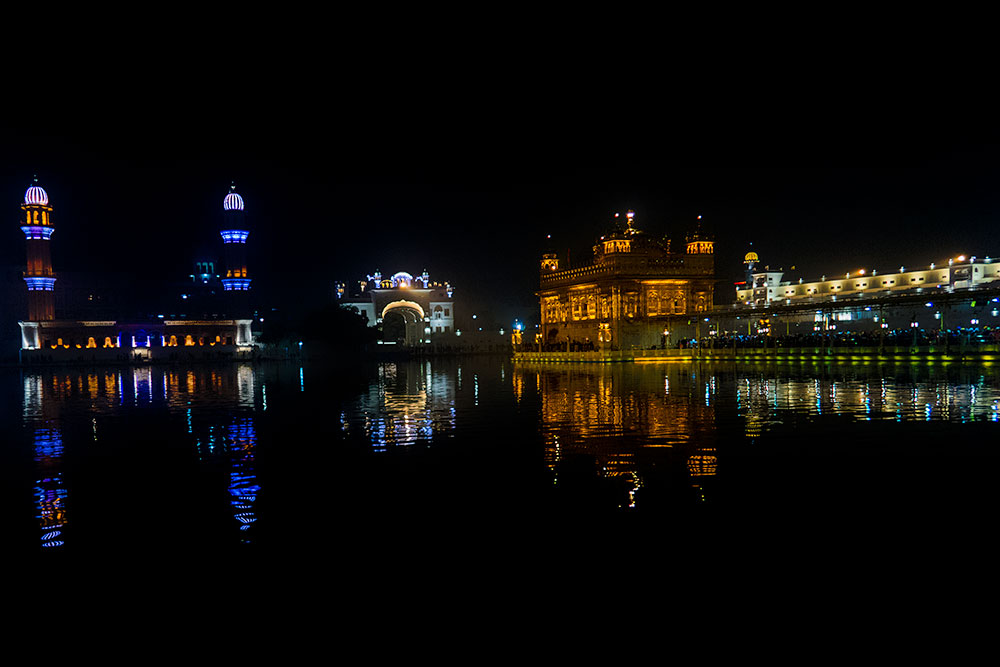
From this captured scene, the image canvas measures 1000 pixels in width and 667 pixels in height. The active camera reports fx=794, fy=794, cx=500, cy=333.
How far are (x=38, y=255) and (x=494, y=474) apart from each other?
314 feet

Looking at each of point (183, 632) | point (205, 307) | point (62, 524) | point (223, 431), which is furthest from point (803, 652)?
point (205, 307)

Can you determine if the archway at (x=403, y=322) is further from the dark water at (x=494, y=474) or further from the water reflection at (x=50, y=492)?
the water reflection at (x=50, y=492)

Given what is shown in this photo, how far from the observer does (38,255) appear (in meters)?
89.9

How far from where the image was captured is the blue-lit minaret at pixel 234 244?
108 meters

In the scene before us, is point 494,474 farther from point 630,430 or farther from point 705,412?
point 705,412

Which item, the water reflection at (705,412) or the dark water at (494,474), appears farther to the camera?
A: the water reflection at (705,412)

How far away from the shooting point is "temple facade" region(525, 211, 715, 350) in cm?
6244

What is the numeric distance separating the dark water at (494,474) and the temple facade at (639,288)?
41479mm

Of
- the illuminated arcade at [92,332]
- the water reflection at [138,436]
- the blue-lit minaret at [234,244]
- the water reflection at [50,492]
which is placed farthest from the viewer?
the blue-lit minaret at [234,244]

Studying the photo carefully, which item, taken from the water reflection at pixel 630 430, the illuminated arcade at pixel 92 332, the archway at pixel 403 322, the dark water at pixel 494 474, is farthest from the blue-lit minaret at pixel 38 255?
the water reflection at pixel 630 430

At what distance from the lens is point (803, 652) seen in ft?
16.3

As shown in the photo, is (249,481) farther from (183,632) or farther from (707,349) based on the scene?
(707,349)

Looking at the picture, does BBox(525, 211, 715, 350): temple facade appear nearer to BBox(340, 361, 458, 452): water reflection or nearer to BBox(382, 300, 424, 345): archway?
BBox(340, 361, 458, 452): water reflection

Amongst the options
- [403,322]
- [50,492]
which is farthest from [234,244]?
[50,492]
